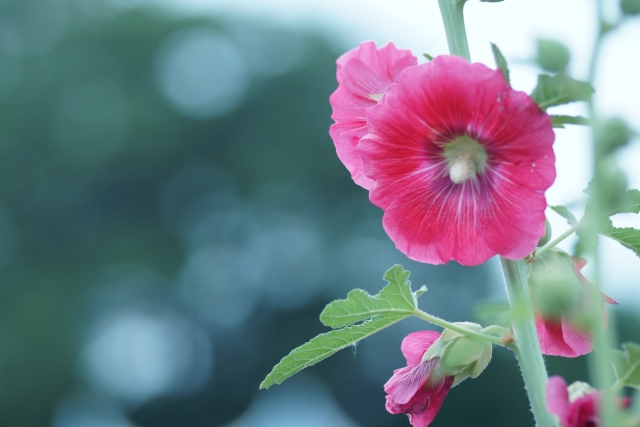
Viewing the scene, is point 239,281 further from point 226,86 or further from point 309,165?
point 226,86

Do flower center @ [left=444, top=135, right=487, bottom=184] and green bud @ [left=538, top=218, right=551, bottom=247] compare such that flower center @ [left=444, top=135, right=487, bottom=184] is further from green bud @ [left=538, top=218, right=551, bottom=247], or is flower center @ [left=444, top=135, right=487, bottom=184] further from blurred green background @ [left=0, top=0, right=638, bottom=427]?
blurred green background @ [left=0, top=0, right=638, bottom=427]

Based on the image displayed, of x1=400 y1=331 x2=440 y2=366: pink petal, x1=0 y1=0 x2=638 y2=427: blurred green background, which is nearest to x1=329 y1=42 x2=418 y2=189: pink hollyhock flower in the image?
x1=400 y1=331 x2=440 y2=366: pink petal

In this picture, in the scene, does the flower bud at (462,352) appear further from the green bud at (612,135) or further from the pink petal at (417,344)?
the green bud at (612,135)

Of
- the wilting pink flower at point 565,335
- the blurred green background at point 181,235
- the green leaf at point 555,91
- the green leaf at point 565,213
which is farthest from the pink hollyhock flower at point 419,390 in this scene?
the blurred green background at point 181,235

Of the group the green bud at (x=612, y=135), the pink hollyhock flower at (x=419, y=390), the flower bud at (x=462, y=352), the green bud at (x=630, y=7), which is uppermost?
the green bud at (x=630, y=7)

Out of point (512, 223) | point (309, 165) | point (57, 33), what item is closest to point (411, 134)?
point (512, 223)
